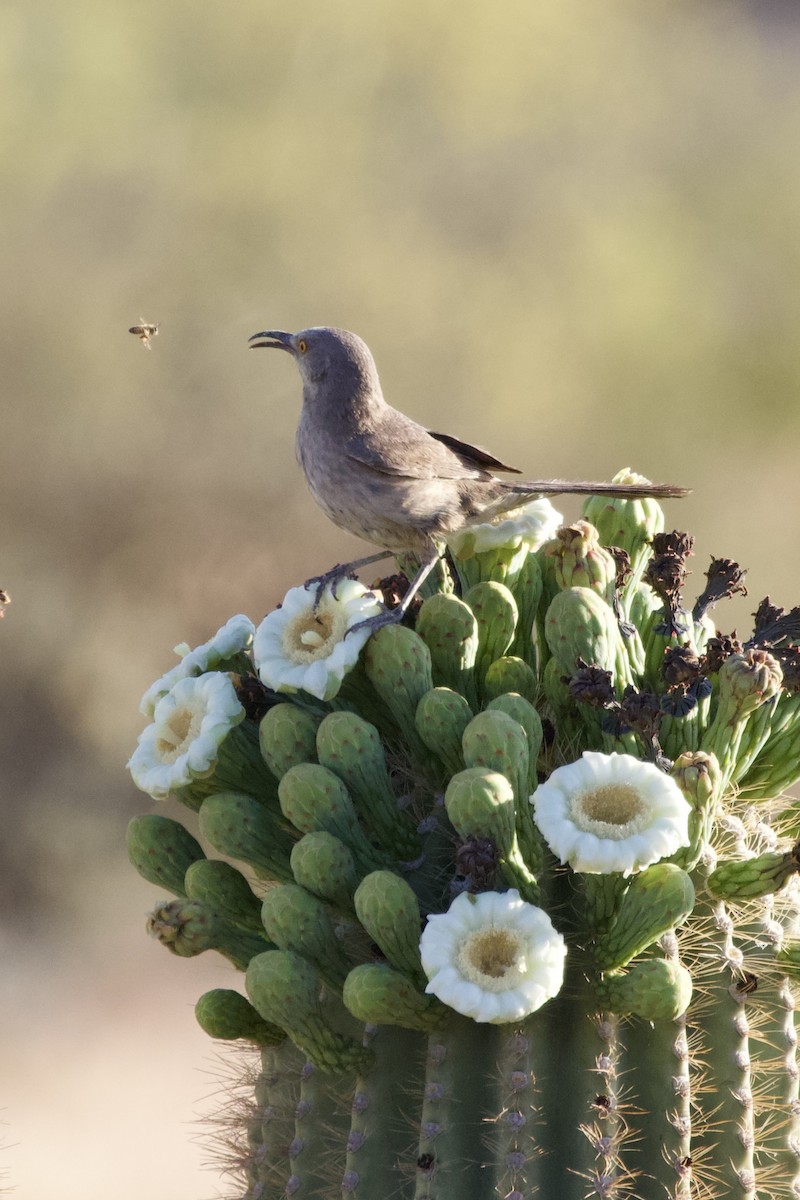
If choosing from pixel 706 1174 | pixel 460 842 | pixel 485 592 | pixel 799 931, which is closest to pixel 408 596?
pixel 485 592

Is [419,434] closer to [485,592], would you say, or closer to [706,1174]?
[485,592]

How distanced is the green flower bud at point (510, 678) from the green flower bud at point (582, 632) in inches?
1.9

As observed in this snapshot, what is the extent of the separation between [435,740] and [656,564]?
0.30m

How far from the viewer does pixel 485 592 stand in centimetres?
119

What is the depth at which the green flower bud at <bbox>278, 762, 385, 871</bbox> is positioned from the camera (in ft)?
3.43

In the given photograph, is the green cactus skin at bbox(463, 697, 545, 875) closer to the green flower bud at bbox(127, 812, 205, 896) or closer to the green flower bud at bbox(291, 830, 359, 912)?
the green flower bud at bbox(291, 830, 359, 912)

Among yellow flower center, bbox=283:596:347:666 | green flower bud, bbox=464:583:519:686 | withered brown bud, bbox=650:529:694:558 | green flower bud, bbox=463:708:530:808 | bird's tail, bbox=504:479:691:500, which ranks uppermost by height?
bird's tail, bbox=504:479:691:500

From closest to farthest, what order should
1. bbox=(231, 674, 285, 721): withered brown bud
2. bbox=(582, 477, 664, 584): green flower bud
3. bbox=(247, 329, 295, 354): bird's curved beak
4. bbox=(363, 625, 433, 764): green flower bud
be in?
bbox=(363, 625, 433, 764): green flower bud
bbox=(231, 674, 285, 721): withered brown bud
bbox=(582, 477, 664, 584): green flower bud
bbox=(247, 329, 295, 354): bird's curved beak

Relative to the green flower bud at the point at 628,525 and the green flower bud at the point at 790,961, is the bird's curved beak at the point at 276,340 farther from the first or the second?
the green flower bud at the point at 790,961

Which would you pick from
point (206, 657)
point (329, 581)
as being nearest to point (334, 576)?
point (329, 581)

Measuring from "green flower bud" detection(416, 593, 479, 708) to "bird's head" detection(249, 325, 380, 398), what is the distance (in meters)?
0.50

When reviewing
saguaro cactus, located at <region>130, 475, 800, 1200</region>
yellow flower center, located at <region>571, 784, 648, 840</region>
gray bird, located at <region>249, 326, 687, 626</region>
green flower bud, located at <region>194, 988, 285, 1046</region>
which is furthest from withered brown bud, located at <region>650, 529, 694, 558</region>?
green flower bud, located at <region>194, 988, 285, 1046</region>

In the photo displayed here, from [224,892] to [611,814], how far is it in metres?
0.36

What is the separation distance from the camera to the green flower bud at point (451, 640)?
1.16m
